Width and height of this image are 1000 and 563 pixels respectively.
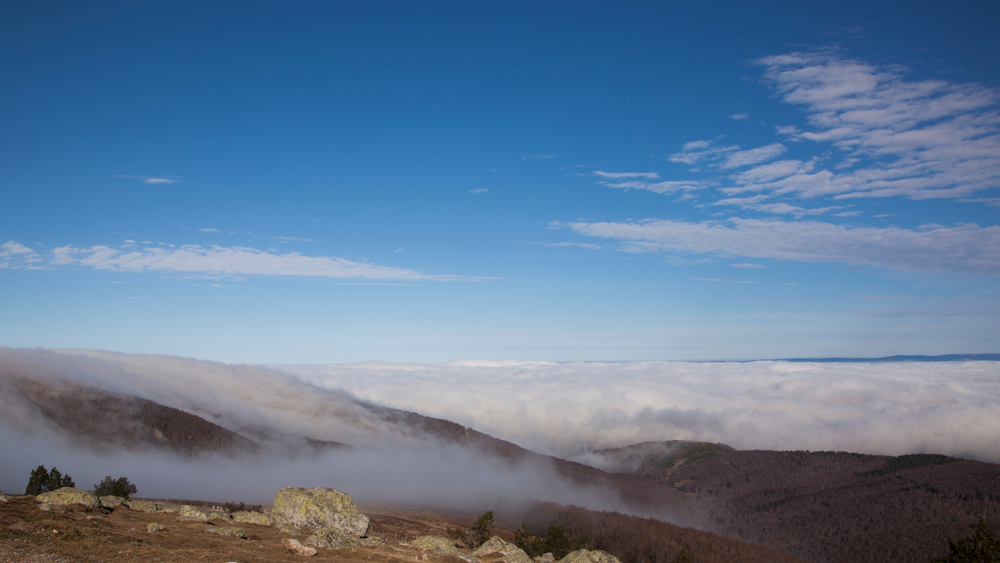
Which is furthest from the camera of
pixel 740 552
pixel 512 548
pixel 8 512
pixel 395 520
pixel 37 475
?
pixel 740 552

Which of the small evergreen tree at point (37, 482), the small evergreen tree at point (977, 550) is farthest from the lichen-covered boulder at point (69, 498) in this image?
the small evergreen tree at point (977, 550)

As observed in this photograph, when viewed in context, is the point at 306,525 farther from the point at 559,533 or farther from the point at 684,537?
the point at 684,537

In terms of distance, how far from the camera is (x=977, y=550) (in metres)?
70.8

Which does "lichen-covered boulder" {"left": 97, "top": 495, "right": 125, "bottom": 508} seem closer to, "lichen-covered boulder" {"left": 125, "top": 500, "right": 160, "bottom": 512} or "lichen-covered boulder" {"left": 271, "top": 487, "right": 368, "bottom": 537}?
"lichen-covered boulder" {"left": 125, "top": 500, "right": 160, "bottom": 512}

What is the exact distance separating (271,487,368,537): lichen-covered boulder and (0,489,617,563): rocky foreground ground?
0.35 feet

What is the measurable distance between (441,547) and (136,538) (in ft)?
93.0

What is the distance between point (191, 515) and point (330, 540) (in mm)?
16421

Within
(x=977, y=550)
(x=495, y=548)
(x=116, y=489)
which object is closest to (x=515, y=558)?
(x=495, y=548)

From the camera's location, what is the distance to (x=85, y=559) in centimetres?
2823

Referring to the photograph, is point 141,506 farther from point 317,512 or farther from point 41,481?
point 41,481

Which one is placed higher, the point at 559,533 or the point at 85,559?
the point at 85,559

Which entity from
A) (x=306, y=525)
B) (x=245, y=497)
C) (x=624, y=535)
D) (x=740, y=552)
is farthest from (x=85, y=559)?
(x=740, y=552)

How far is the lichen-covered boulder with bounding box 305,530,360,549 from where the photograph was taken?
142 feet

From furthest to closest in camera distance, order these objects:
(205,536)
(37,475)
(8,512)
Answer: (37,475), (205,536), (8,512)
